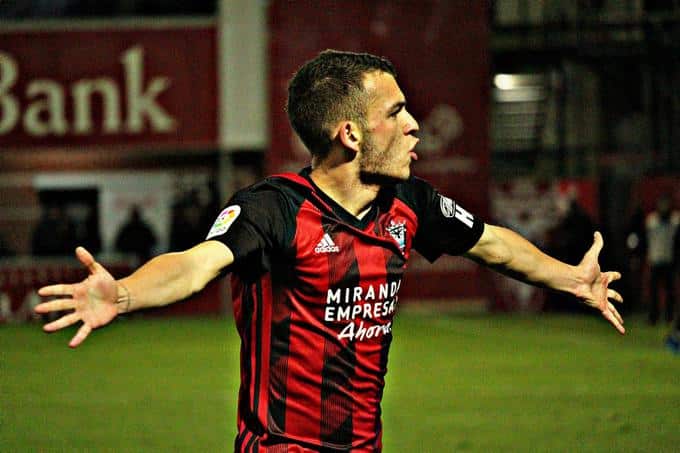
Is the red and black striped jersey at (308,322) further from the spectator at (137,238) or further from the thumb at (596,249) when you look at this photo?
the spectator at (137,238)

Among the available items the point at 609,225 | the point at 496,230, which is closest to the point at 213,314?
the point at 609,225

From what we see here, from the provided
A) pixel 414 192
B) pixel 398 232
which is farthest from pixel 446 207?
pixel 398 232

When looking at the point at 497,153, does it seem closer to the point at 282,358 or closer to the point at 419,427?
the point at 419,427

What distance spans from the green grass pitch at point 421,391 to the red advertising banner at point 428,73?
394cm

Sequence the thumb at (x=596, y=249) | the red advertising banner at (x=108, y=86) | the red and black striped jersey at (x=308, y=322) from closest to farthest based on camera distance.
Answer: the red and black striped jersey at (x=308, y=322) < the thumb at (x=596, y=249) < the red advertising banner at (x=108, y=86)

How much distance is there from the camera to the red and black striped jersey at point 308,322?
3959 mm

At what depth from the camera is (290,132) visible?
21797 millimetres

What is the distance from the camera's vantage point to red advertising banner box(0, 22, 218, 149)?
21.7 metres

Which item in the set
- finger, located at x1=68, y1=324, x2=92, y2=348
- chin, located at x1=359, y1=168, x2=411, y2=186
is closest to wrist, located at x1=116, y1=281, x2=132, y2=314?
finger, located at x1=68, y1=324, x2=92, y2=348

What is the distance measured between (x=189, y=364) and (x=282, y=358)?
992 centimetres

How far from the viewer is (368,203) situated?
4168mm

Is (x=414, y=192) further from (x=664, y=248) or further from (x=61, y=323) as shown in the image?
(x=664, y=248)

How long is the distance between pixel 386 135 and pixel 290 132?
701 inches

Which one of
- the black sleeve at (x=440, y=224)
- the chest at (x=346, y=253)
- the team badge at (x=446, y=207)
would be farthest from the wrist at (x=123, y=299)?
the team badge at (x=446, y=207)
